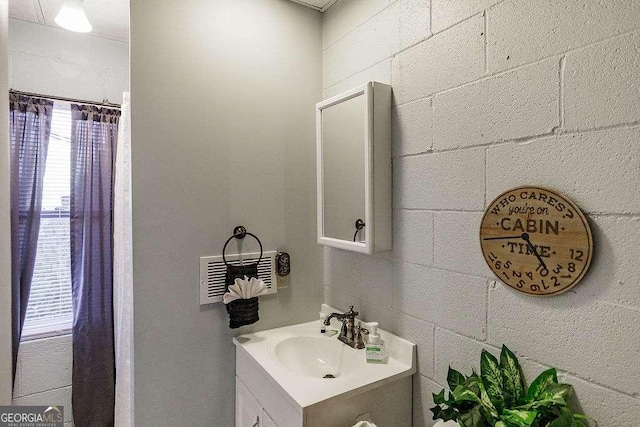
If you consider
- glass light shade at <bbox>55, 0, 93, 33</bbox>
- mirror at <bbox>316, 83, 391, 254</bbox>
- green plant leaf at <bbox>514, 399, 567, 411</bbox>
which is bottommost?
green plant leaf at <bbox>514, 399, 567, 411</bbox>

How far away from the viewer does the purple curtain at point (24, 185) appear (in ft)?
6.02

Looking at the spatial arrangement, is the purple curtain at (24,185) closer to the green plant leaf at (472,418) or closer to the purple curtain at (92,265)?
the purple curtain at (92,265)

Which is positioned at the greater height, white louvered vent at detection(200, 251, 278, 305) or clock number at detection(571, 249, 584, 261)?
clock number at detection(571, 249, 584, 261)

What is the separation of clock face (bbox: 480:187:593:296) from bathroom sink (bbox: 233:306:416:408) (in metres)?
0.51

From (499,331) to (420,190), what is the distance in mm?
538

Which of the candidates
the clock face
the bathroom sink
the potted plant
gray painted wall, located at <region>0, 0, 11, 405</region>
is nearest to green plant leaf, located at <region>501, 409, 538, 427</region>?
the potted plant

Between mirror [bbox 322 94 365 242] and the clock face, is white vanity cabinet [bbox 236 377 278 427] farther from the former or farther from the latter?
the clock face

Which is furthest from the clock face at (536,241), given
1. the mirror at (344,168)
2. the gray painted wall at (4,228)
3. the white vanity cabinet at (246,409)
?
the gray painted wall at (4,228)

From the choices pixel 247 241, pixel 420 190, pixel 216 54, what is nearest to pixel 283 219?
pixel 247 241

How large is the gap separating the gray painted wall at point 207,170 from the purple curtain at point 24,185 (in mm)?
968

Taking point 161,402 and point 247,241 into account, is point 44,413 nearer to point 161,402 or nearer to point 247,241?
point 161,402

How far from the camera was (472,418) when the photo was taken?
33.4 inches

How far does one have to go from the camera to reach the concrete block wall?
80 centimetres

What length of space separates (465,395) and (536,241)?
1.51 feet
